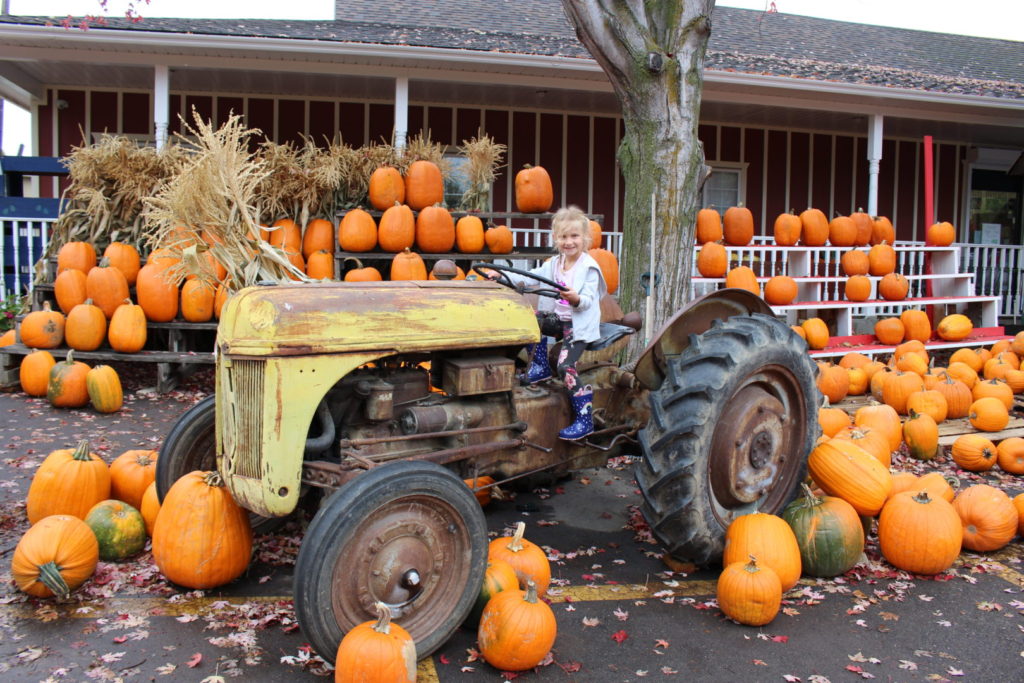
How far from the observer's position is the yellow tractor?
118 inches

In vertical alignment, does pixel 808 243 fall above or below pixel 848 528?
above

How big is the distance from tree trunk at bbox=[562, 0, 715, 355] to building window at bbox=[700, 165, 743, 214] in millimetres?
9206

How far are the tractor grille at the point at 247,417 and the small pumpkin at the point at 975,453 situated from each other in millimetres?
5270

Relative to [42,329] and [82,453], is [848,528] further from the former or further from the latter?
[42,329]

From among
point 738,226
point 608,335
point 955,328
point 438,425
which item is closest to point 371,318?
point 438,425

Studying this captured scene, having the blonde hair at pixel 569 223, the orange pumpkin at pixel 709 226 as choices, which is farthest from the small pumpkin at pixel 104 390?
the orange pumpkin at pixel 709 226

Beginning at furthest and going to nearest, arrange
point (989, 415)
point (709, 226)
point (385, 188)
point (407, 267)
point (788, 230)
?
point (788, 230) < point (709, 226) < point (385, 188) < point (407, 267) < point (989, 415)

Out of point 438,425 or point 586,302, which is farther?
point 586,302

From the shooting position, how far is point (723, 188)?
606 inches

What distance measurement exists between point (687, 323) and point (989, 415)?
142 inches

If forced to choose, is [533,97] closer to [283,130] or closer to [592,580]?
[283,130]

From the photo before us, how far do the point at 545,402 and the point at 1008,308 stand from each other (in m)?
13.4

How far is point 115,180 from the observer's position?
865 centimetres

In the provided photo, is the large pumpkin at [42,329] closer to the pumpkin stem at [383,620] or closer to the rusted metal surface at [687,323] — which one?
the rusted metal surface at [687,323]
